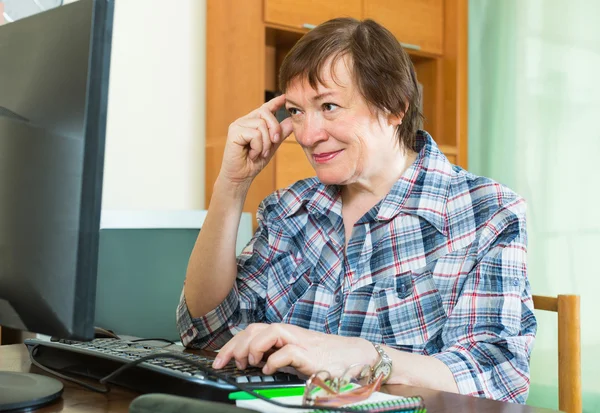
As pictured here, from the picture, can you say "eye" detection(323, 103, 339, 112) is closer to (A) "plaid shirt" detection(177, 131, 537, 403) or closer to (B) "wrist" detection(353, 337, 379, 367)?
(A) "plaid shirt" detection(177, 131, 537, 403)

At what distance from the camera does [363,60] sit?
1.39 metres

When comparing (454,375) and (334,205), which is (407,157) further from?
(454,375)

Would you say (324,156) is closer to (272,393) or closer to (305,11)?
(272,393)

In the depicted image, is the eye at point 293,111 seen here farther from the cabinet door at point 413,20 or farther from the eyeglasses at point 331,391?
the cabinet door at point 413,20

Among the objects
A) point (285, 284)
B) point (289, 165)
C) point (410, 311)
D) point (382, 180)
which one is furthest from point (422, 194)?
point (289, 165)

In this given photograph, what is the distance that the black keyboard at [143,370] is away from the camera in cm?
79

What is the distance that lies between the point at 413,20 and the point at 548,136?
79 cm

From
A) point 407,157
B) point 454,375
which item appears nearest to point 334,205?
point 407,157

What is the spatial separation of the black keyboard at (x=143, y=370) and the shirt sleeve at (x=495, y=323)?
0.34m

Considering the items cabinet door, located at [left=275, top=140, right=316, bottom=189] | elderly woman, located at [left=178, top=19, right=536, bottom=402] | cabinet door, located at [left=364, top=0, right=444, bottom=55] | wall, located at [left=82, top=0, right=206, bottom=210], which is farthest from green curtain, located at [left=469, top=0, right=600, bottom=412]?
elderly woman, located at [left=178, top=19, right=536, bottom=402]

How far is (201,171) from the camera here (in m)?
2.85

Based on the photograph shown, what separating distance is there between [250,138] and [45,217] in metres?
0.75

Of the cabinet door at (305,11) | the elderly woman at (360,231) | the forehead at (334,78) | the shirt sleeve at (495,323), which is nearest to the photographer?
the shirt sleeve at (495,323)

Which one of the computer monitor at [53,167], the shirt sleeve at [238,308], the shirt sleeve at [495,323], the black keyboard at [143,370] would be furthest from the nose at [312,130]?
the computer monitor at [53,167]
